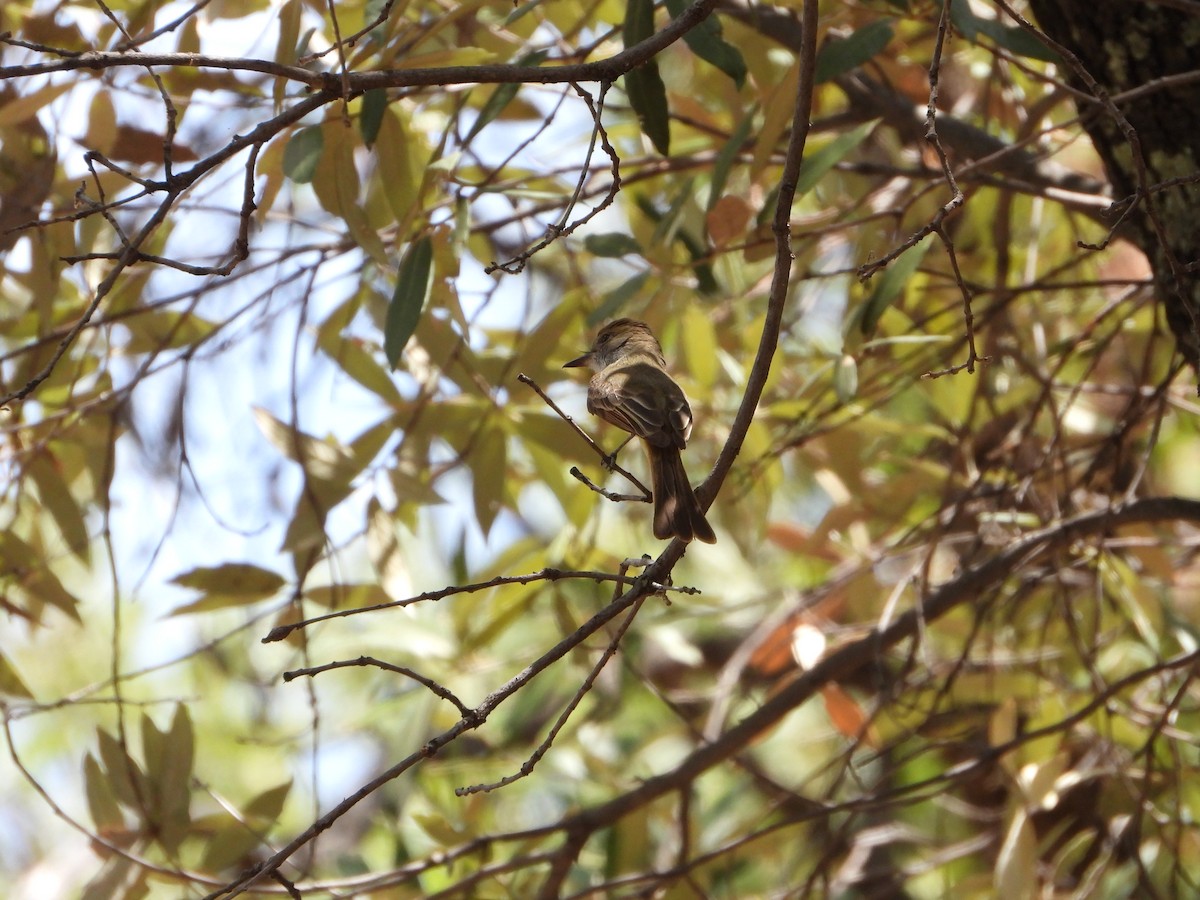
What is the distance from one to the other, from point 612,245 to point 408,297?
24.4 inches

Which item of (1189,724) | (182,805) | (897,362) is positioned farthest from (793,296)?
(1189,724)

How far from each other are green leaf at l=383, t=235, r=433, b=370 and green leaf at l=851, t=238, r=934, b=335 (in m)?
0.85

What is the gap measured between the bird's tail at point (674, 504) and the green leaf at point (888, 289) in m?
0.45

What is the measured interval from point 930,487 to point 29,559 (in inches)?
88.1

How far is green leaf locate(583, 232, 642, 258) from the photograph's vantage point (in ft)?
9.32

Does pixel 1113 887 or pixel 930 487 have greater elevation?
pixel 930 487

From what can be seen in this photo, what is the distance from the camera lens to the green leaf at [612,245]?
2842 mm

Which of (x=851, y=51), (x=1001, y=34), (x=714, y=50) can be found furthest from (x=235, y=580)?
(x=1001, y=34)

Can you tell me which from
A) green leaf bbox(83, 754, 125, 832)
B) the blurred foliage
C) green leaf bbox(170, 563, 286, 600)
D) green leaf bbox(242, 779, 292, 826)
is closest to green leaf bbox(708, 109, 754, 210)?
the blurred foliage

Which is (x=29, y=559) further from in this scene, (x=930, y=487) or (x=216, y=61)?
(x=930, y=487)

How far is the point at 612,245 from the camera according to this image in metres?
2.86

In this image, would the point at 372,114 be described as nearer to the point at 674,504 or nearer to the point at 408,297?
the point at 408,297

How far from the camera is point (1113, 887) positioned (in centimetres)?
369

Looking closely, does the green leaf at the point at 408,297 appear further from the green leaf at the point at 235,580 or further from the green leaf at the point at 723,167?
the green leaf at the point at 235,580
